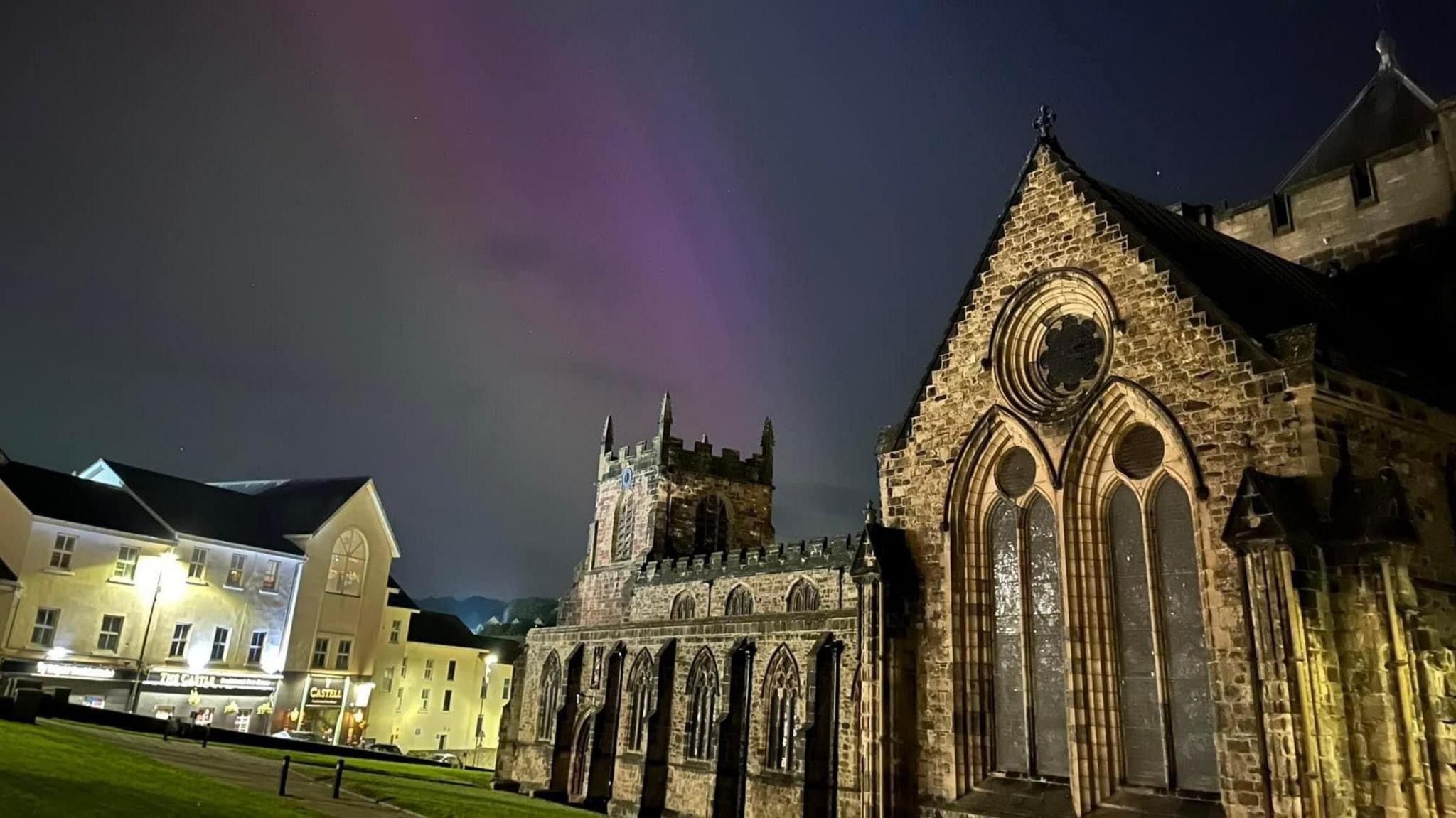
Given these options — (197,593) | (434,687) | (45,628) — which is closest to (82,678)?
(45,628)

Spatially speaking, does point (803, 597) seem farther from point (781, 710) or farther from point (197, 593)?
point (197, 593)

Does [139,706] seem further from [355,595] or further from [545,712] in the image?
[545,712]

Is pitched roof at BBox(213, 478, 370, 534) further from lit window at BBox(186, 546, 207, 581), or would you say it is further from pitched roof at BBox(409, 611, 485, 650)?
pitched roof at BBox(409, 611, 485, 650)

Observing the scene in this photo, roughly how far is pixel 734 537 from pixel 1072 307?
47.4 m

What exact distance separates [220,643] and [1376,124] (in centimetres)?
5009

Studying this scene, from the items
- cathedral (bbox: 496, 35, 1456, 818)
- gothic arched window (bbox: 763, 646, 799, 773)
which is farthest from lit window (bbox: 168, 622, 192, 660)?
cathedral (bbox: 496, 35, 1456, 818)

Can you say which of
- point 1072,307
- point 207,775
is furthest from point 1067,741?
point 207,775

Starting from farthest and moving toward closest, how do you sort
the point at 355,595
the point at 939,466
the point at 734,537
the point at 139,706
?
the point at 734,537 → the point at 355,595 → the point at 139,706 → the point at 939,466

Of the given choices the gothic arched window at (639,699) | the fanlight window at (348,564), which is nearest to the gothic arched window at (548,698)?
the gothic arched window at (639,699)

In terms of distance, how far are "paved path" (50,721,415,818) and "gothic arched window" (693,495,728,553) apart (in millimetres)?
34723

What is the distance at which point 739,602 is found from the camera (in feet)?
163

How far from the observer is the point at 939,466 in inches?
656

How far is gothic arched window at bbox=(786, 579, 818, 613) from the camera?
45.7 meters

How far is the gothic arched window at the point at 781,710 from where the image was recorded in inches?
1213
